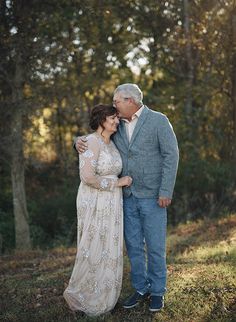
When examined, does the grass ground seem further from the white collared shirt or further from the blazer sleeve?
the white collared shirt

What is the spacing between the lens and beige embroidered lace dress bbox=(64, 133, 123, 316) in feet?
15.8

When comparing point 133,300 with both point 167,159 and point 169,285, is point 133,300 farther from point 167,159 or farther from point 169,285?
point 167,159

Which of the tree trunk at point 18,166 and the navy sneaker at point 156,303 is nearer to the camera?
the navy sneaker at point 156,303

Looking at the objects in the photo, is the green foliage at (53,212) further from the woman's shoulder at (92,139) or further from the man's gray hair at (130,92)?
the man's gray hair at (130,92)

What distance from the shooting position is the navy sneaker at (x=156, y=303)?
478 cm

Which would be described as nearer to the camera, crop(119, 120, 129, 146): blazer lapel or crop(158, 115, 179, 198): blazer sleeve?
crop(158, 115, 179, 198): blazer sleeve

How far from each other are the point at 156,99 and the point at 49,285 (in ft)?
19.8

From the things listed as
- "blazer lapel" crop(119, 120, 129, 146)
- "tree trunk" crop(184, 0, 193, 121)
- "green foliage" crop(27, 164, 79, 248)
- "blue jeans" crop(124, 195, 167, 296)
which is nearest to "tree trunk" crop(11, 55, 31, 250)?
"green foliage" crop(27, 164, 79, 248)

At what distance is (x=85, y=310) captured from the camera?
484 centimetres

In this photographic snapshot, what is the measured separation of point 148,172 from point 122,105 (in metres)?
0.68

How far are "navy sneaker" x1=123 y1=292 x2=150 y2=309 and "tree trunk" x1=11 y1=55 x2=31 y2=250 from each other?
4911 millimetres

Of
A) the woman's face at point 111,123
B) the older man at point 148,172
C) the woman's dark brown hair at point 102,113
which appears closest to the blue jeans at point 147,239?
the older man at point 148,172

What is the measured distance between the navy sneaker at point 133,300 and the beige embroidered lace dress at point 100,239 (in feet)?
0.45

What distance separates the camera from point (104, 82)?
11.8 metres
